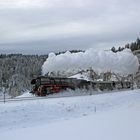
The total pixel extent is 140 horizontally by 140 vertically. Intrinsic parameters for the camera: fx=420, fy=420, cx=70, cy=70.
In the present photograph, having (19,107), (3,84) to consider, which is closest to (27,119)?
(19,107)

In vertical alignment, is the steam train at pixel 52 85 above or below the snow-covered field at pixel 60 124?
above

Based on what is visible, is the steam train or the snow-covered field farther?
the steam train

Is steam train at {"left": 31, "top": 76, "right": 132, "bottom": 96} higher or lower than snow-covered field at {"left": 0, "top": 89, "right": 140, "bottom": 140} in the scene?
higher

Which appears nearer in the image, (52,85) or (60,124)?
(60,124)

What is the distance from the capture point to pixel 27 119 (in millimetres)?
24375

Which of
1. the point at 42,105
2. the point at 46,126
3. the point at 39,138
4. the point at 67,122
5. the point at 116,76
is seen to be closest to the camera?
the point at 39,138

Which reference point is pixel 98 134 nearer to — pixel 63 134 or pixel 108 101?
pixel 63 134

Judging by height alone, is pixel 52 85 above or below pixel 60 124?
above

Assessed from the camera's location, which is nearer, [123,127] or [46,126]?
[123,127]

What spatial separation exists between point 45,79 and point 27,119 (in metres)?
26.5

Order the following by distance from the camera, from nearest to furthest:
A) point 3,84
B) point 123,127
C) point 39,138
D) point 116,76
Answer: point 39,138
point 123,127
point 116,76
point 3,84

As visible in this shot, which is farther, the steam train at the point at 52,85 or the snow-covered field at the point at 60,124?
the steam train at the point at 52,85

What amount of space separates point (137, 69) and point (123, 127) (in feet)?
241

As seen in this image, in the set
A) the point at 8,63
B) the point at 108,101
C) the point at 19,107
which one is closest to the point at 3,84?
the point at 8,63
